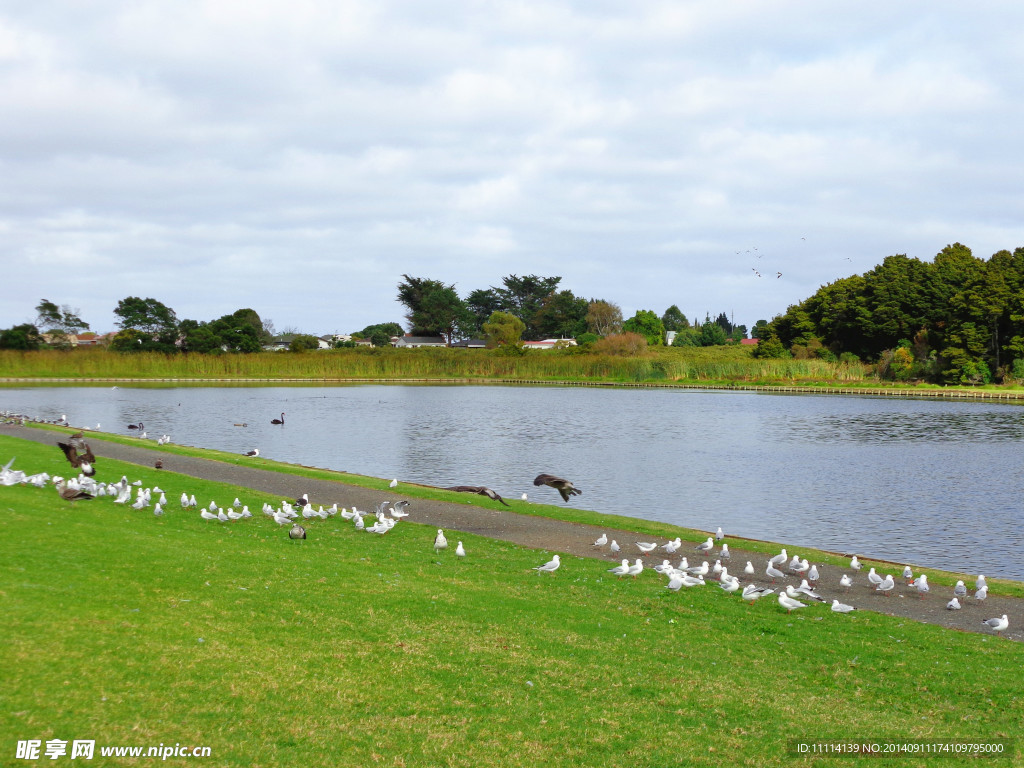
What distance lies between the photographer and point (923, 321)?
3541 inches

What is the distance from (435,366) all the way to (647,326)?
54682mm

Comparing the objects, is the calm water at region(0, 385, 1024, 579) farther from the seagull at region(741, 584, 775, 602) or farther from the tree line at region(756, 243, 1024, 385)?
the tree line at region(756, 243, 1024, 385)

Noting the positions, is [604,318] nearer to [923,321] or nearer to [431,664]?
[923,321]

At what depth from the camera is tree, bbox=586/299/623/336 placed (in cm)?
14250

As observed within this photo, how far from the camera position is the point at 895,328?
299 feet

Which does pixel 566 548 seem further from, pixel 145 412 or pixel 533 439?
pixel 145 412

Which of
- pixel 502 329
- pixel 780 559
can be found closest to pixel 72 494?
pixel 780 559

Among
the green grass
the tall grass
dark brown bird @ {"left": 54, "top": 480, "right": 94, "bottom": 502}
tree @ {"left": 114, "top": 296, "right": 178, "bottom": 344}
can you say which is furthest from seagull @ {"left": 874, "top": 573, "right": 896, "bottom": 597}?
tree @ {"left": 114, "top": 296, "right": 178, "bottom": 344}

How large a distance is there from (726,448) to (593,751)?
3283 cm

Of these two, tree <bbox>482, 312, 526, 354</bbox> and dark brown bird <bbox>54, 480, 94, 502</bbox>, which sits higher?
tree <bbox>482, 312, 526, 354</bbox>

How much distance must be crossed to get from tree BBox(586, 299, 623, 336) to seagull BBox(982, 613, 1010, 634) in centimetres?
13165

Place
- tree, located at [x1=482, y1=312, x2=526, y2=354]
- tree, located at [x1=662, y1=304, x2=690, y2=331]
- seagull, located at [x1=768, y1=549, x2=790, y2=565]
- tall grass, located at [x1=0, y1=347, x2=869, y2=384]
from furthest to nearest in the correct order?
tree, located at [x1=662, y1=304, x2=690, y2=331]
tree, located at [x1=482, y1=312, x2=526, y2=354]
tall grass, located at [x1=0, y1=347, x2=869, y2=384]
seagull, located at [x1=768, y1=549, x2=790, y2=565]

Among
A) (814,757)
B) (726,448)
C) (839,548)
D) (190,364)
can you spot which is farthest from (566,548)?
(190,364)

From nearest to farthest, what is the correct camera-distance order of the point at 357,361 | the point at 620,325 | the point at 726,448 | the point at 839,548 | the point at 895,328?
the point at 839,548
the point at 726,448
the point at 895,328
the point at 357,361
the point at 620,325
